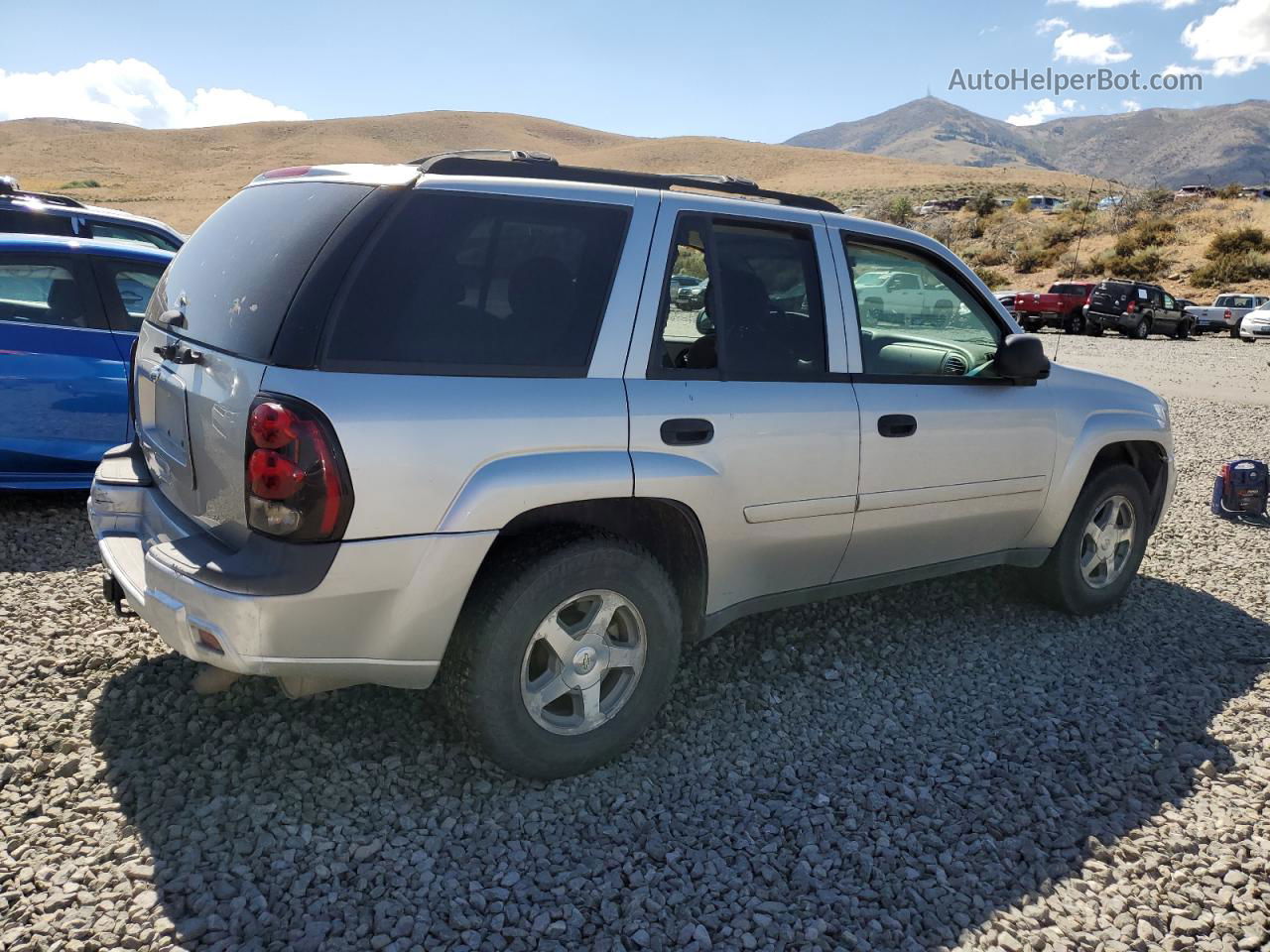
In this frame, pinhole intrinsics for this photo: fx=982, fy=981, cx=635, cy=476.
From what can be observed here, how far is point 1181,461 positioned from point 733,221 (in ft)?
24.6

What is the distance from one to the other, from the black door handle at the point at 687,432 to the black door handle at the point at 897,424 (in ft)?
2.76

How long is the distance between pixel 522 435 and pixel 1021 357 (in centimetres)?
229

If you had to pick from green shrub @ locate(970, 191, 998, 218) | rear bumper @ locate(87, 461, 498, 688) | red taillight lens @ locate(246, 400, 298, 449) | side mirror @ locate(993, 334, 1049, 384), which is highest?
green shrub @ locate(970, 191, 998, 218)

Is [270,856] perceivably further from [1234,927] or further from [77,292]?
[77,292]

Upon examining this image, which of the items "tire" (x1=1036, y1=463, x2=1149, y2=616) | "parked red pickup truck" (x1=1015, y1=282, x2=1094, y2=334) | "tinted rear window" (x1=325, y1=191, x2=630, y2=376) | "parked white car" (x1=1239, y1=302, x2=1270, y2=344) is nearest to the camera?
"tinted rear window" (x1=325, y1=191, x2=630, y2=376)

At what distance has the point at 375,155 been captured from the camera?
3954 inches

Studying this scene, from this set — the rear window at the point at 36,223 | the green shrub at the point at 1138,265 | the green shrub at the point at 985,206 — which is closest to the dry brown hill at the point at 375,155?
the green shrub at the point at 985,206

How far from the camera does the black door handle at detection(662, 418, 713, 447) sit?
10.3 ft

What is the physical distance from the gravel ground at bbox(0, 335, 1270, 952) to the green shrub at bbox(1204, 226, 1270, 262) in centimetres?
4016

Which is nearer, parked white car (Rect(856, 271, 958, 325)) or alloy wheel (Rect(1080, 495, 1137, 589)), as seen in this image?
parked white car (Rect(856, 271, 958, 325))

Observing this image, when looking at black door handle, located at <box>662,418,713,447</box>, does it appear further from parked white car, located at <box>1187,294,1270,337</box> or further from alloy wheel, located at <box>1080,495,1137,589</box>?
parked white car, located at <box>1187,294,1270,337</box>

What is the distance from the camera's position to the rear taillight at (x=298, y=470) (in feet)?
8.34

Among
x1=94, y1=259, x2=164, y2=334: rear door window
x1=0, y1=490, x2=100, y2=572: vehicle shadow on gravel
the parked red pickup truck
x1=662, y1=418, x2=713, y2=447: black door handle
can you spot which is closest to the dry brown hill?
the parked red pickup truck

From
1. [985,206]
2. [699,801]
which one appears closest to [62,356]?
[699,801]
